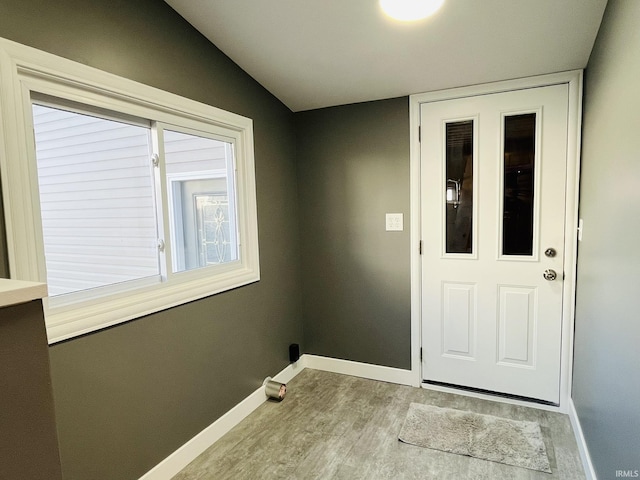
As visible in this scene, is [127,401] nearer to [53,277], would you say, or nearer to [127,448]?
[127,448]

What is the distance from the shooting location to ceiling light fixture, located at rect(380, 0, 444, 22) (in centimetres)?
178

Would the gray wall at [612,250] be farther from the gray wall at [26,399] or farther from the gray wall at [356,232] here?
the gray wall at [26,399]

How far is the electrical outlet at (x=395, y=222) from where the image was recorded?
2.79m

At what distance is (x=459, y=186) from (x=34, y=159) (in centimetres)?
235

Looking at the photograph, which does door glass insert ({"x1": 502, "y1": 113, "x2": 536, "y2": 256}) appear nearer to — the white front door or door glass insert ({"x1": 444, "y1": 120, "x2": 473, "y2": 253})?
the white front door

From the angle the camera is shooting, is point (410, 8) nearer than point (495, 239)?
Yes

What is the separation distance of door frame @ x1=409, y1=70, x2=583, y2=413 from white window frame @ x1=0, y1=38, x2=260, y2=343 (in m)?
1.30

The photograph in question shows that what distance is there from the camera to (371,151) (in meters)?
2.83

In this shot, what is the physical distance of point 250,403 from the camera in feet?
8.38

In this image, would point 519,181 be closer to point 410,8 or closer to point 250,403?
point 410,8

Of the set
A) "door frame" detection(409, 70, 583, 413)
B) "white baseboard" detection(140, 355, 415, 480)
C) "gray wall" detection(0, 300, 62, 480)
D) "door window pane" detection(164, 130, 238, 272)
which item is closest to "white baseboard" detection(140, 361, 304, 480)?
"white baseboard" detection(140, 355, 415, 480)

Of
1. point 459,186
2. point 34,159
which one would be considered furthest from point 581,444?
point 34,159

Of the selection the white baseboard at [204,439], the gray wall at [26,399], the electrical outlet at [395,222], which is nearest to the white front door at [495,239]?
the electrical outlet at [395,222]

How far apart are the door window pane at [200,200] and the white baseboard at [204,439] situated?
0.95 m
